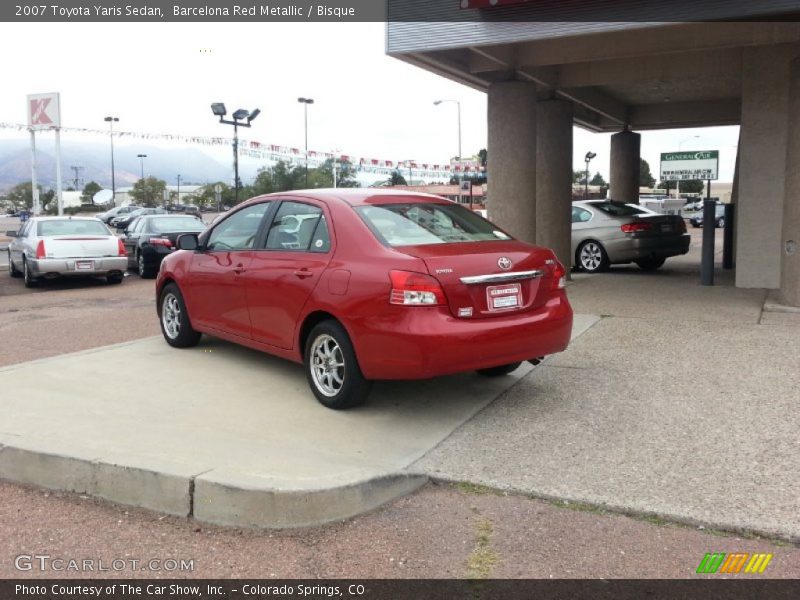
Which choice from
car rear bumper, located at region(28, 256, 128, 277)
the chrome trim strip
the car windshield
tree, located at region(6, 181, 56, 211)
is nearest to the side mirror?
the chrome trim strip

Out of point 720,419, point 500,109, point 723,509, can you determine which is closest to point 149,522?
point 723,509

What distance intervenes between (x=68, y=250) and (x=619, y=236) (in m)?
10.3

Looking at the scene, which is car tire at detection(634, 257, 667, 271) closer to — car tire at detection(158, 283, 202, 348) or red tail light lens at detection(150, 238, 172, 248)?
red tail light lens at detection(150, 238, 172, 248)

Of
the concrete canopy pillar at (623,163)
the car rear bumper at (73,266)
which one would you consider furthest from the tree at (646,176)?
the car rear bumper at (73,266)

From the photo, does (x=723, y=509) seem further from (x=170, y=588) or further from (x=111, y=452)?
(x=111, y=452)

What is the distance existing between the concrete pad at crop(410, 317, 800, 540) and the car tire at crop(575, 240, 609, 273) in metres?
7.30

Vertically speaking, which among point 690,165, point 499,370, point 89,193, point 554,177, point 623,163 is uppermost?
point 89,193

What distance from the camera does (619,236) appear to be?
14.2 metres

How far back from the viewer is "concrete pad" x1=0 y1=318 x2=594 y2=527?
3932mm

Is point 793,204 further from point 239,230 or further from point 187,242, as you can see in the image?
point 187,242

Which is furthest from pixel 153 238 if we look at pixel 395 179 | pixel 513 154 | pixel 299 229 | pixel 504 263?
pixel 395 179

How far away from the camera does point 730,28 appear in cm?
1023

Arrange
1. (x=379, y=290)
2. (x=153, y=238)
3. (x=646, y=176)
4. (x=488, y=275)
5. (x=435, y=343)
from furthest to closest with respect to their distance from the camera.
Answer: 1. (x=646, y=176)
2. (x=153, y=238)
3. (x=488, y=275)
4. (x=379, y=290)
5. (x=435, y=343)

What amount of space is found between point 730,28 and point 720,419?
7.12 metres
